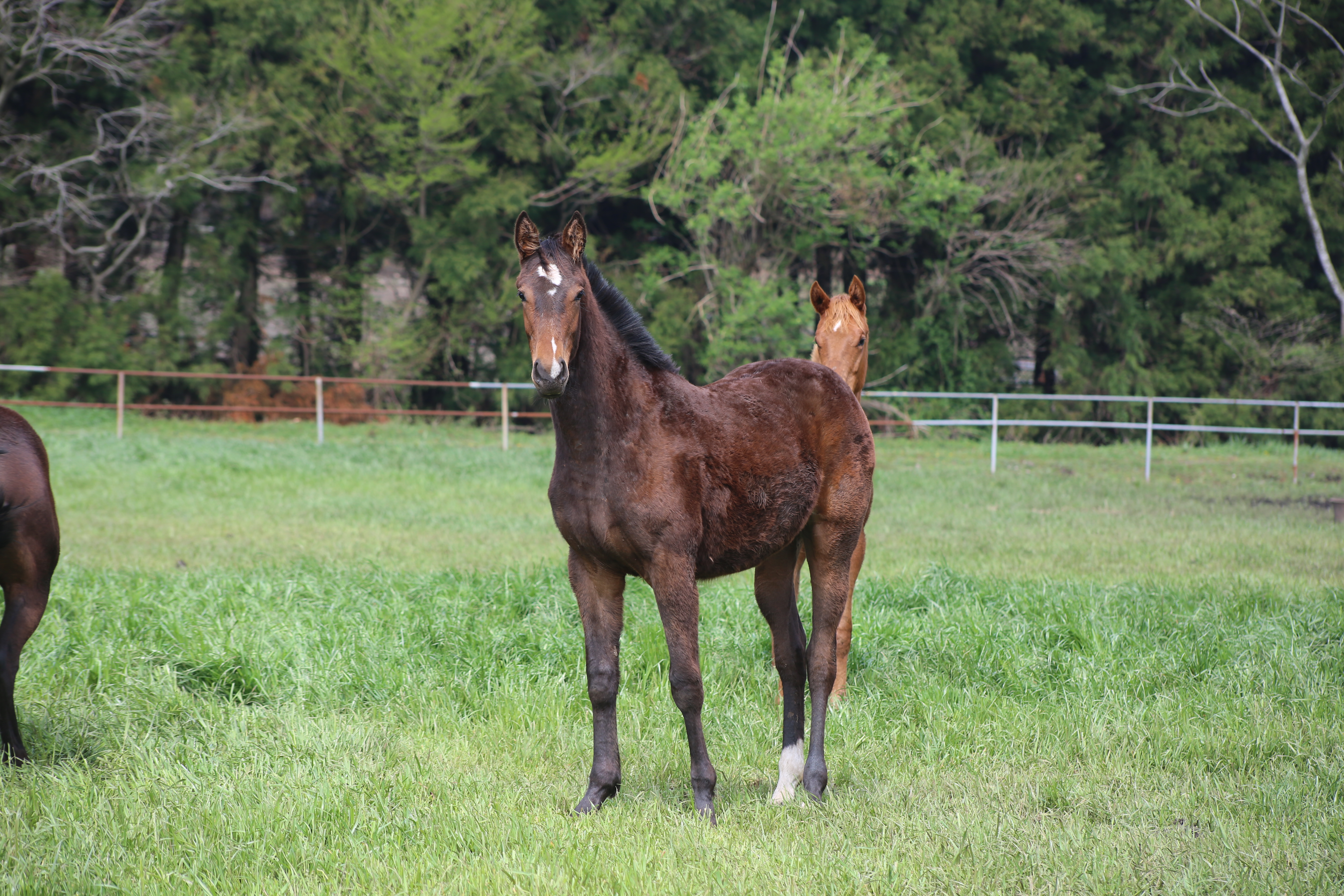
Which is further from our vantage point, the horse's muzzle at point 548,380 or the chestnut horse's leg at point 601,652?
the chestnut horse's leg at point 601,652

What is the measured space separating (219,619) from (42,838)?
Result: 8.33ft

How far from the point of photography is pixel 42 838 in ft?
11.5

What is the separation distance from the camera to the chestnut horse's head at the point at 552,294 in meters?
3.27

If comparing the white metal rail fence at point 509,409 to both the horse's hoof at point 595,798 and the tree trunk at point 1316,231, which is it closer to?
the tree trunk at point 1316,231

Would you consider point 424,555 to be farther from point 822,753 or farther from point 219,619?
point 822,753

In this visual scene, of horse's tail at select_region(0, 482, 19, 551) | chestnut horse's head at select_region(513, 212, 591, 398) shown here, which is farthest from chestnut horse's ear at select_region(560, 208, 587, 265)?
horse's tail at select_region(0, 482, 19, 551)

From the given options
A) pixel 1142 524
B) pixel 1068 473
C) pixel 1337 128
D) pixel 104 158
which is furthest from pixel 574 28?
pixel 1142 524

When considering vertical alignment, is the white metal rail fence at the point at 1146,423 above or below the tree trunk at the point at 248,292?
below

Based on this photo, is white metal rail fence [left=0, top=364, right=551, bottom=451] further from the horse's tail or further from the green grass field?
the horse's tail

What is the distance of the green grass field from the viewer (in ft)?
10.8

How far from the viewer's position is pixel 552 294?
3.47 m

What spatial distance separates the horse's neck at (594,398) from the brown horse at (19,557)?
2.24m

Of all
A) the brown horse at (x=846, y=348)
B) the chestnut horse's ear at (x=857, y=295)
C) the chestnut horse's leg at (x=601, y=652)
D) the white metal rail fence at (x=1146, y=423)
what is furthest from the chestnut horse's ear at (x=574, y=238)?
the white metal rail fence at (x=1146, y=423)

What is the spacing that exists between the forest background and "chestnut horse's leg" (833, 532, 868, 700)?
18.1 metres
